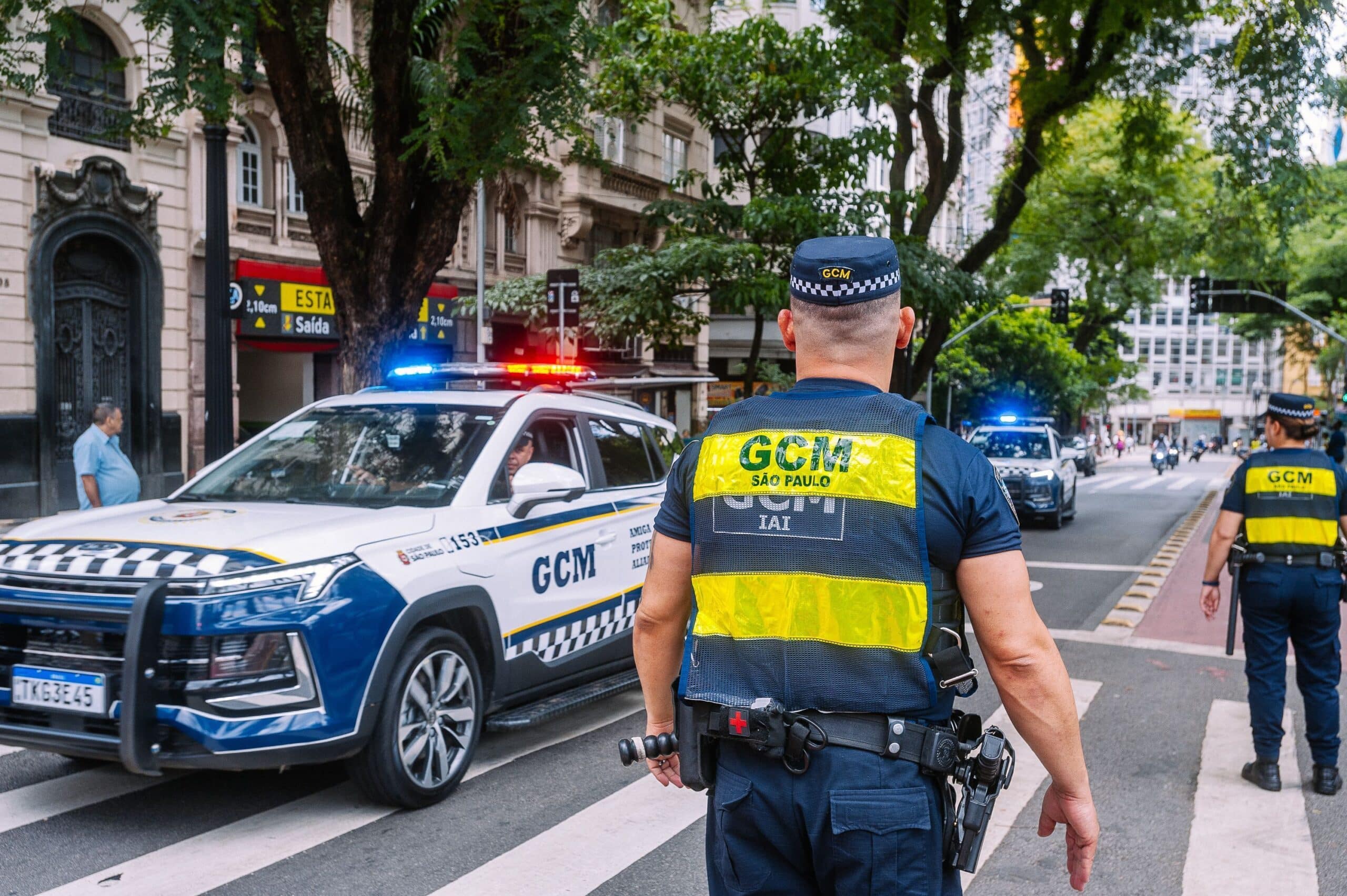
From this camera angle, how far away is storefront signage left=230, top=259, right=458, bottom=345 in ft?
65.4

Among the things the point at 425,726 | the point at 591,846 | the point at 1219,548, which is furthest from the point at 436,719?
the point at 1219,548

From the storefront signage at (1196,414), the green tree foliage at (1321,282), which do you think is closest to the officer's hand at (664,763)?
the green tree foliage at (1321,282)

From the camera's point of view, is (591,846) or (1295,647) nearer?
(591,846)

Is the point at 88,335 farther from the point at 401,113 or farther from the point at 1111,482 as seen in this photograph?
the point at 1111,482

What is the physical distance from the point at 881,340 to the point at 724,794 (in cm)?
98

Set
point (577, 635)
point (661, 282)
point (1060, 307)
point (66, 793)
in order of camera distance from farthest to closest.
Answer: point (1060, 307) < point (661, 282) < point (577, 635) < point (66, 793)

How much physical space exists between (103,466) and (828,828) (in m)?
9.03

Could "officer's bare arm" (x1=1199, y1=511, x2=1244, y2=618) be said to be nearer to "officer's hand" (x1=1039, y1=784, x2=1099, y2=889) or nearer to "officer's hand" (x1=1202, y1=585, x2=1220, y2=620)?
"officer's hand" (x1=1202, y1=585, x2=1220, y2=620)

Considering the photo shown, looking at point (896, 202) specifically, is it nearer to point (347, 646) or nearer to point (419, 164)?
point (419, 164)

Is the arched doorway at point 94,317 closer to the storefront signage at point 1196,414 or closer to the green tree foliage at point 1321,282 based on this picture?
the green tree foliage at point 1321,282

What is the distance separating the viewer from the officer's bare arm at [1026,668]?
2.39 m

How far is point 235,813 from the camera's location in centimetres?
496

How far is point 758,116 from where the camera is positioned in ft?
52.9

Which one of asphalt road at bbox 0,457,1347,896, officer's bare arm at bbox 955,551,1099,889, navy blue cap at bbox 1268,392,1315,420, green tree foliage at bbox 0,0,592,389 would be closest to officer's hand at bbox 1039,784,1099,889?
officer's bare arm at bbox 955,551,1099,889
